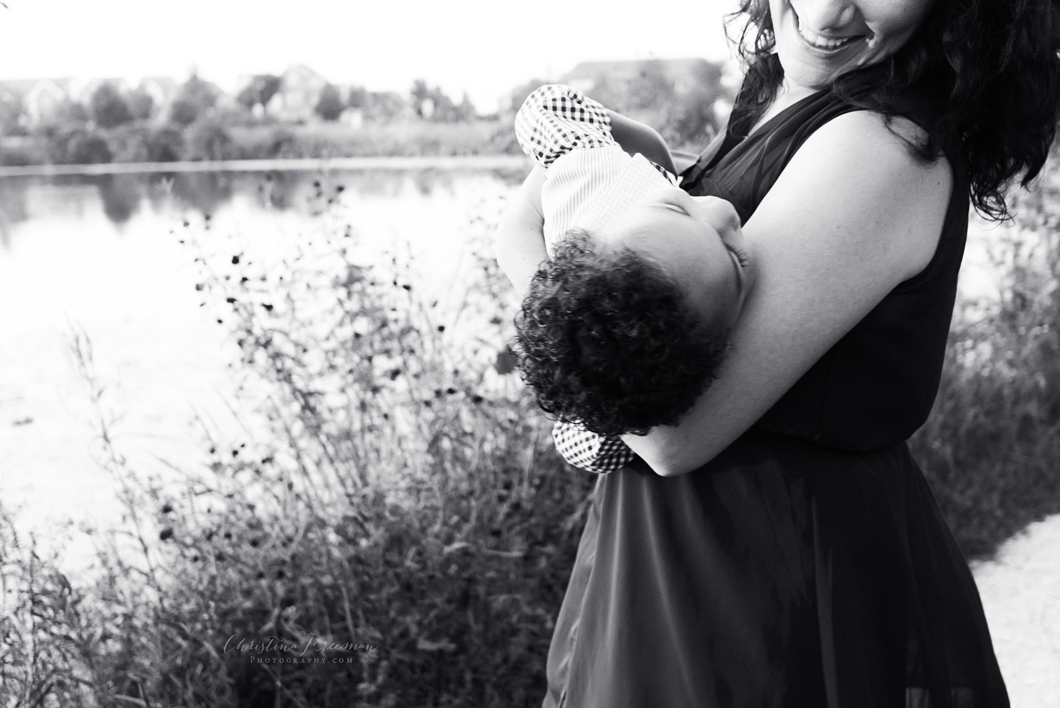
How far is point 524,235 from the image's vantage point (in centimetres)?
135

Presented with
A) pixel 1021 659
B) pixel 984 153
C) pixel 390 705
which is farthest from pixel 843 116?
pixel 1021 659

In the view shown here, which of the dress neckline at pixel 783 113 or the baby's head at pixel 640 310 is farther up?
the dress neckline at pixel 783 113

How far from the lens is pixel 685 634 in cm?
125

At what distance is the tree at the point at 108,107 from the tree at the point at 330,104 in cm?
70

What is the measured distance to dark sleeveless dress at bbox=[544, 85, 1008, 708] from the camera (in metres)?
1.17

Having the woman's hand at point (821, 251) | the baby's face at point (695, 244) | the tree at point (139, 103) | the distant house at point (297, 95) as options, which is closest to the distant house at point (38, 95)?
the tree at point (139, 103)

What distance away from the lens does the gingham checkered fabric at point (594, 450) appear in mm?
1257

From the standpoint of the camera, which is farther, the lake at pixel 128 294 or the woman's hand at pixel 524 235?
the lake at pixel 128 294

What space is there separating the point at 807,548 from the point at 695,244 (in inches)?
19.9

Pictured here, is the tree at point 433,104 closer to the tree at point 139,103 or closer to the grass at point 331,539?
the grass at point 331,539

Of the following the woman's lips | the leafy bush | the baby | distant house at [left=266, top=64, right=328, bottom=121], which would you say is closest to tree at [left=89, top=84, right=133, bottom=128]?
distant house at [left=266, top=64, right=328, bottom=121]

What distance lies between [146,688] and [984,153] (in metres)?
2.14

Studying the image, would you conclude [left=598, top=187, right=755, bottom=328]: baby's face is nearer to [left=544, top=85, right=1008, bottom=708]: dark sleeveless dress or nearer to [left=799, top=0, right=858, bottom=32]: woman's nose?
[left=544, top=85, right=1008, bottom=708]: dark sleeveless dress

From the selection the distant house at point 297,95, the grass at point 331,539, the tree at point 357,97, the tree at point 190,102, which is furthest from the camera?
the tree at point 357,97
